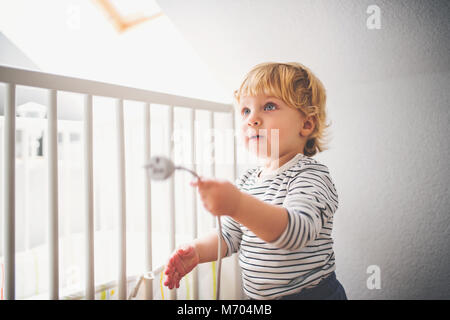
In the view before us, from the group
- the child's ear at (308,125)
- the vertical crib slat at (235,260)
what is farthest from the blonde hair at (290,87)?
the vertical crib slat at (235,260)

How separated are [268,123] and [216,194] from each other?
0.76 ft

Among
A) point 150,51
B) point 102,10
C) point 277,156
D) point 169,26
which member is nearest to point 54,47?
point 102,10

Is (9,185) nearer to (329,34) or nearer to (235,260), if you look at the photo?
(235,260)

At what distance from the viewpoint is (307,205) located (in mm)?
435

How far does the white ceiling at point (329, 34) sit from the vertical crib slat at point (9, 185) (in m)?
0.54

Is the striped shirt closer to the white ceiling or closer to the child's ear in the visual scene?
the child's ear

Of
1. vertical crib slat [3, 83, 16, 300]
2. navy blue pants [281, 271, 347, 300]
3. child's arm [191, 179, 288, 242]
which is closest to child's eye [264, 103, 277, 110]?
child's arm [191, 179, 288, 242]

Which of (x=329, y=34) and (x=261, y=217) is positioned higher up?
(x=329, y=34)

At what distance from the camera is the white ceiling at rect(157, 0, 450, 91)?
0.64 m

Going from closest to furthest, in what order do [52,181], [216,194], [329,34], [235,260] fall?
[216,194]
[52,181]
[329,34]
[235,260]

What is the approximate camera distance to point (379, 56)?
2.30 ft

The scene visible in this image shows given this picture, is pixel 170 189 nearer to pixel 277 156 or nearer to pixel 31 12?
pixel 277 156

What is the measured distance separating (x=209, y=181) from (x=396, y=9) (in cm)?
62

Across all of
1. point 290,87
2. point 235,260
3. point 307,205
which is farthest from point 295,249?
point 235,260
